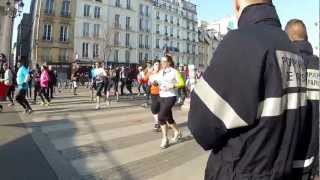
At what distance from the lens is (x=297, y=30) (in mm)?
3898

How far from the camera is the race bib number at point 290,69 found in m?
2.39

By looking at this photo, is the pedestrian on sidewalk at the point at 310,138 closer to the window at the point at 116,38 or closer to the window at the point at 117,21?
the window at the point at 116,38

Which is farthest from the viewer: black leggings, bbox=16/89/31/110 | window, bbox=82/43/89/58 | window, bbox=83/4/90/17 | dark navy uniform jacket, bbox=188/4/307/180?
window, bbox=83/4/90/17

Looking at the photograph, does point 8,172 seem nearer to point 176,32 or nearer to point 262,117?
point 262,117

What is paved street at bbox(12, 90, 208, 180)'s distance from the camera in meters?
7.20

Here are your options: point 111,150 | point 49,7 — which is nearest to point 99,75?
point 111,150

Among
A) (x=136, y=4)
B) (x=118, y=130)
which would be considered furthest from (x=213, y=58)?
(x=136, y=4)

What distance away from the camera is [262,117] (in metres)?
2.31

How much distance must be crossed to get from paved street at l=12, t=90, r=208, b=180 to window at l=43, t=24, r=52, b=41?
54813mm

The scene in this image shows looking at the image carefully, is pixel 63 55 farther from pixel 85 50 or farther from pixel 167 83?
pixel 167 83

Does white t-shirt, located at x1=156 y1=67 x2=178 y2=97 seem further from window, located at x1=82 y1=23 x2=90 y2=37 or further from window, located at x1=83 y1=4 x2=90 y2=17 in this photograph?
window, located at x1=83 y1=4 x2=90 y2=17

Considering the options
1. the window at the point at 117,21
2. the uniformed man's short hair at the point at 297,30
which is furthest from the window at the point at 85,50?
the uniformed man's short hair at the point at 297,30

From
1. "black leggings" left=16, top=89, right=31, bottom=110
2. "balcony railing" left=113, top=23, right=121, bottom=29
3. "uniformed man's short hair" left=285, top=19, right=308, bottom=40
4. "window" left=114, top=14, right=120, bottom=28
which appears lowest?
"black leggings" left=16, top=89, right=31, bottom=110

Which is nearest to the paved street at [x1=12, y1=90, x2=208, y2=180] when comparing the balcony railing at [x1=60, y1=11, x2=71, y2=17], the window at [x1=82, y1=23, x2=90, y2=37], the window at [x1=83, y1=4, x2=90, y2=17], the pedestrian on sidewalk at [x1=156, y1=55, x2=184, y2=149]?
the pedestrian on sidewalk at [x1=156, y1=55, x2=184, y2=149]
